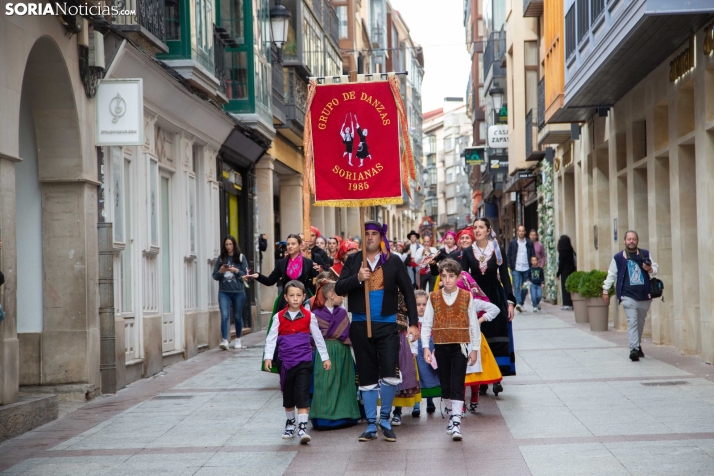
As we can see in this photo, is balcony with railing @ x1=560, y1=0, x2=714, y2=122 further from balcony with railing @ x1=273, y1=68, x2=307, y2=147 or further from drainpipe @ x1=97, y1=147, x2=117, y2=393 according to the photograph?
balcony with railing @ x1=273, y1=68, x2=307, y2=147

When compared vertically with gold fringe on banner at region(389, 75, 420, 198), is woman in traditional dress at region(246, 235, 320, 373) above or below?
below

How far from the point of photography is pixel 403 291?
9547 millimetres

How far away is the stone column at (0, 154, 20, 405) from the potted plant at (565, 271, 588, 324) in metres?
12.3

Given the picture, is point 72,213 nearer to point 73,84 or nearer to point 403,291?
point 73,84

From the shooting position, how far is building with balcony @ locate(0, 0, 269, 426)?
11016mm

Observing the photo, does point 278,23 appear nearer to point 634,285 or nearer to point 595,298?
point 595,298

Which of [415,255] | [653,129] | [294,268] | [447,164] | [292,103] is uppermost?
[447,164]

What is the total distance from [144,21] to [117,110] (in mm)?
2644

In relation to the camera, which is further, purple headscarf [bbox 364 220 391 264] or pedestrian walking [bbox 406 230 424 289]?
pedestrian walking [bbox 406 230 424 289]

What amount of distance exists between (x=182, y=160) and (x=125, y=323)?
15.4 feet

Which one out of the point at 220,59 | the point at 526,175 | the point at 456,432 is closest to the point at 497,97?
the point at 526,175

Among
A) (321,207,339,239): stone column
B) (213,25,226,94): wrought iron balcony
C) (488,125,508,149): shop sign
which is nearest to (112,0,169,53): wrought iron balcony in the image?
(213,25,226,94): wrought iron balcony

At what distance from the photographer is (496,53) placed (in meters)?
43.1

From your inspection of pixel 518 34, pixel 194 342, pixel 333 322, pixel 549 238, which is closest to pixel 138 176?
pixel 194 342
